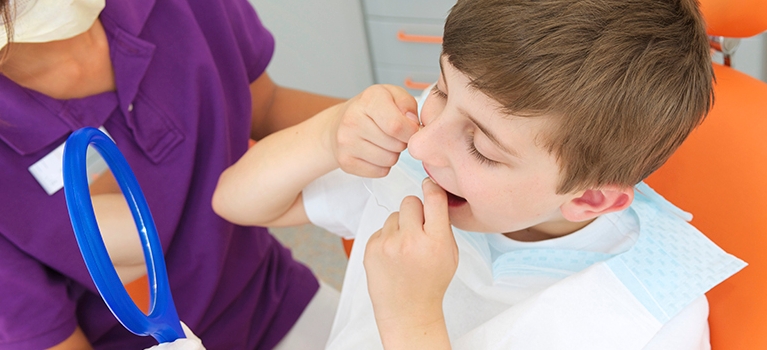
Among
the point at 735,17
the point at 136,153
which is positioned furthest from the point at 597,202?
the point at 136,153

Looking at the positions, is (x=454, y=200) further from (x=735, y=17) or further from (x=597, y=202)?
(x=735, y=17)

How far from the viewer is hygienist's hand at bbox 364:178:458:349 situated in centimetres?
65

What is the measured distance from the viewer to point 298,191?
850mm

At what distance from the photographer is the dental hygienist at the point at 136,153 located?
2.39 ft

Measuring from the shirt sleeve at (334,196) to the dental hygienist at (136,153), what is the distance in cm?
14

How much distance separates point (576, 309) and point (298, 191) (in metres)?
0.37

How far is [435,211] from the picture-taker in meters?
0.66

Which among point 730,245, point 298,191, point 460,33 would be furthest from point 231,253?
point 730,245

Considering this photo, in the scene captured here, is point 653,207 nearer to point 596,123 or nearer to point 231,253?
point 596,123

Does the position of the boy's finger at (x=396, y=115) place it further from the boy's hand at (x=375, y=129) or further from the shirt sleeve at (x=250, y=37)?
the shirt sleeve at (x=250, y=37)

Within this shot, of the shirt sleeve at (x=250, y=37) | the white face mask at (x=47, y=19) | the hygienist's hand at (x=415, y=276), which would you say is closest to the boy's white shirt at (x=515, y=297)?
the hygienist's hand at (x=415, y=276)

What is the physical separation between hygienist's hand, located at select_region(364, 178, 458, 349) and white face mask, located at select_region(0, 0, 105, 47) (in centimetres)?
43

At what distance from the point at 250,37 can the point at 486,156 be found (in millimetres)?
507

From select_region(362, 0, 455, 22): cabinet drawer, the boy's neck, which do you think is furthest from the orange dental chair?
select_region(362, 0, 455, 22): cabinet drawer
